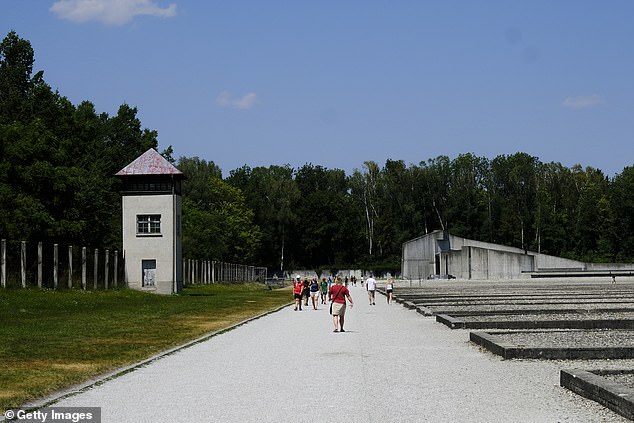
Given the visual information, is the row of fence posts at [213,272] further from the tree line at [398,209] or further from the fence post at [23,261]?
the fence post at [23,261]

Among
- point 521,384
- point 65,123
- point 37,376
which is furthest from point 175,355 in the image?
point 65,123

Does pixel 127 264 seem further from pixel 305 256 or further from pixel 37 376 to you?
pixel 305 256

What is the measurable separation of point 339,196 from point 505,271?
171 ft

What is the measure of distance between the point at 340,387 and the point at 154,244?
47258 millimetres

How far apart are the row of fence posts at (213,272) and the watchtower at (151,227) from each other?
359 inches

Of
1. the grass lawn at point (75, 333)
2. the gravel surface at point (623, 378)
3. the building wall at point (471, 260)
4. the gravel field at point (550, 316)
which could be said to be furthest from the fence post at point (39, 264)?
the building wall at point (471, 260)

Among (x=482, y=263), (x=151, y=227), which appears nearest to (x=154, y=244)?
(x=151, y=227)

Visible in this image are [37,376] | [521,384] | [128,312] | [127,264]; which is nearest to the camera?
[521,384]

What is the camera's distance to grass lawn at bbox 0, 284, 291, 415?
13.7 metres

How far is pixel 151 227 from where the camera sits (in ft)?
193

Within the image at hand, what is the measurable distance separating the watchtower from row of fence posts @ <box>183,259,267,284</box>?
9131 millimetres

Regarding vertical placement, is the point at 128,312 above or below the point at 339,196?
below

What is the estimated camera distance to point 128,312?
3534 cm

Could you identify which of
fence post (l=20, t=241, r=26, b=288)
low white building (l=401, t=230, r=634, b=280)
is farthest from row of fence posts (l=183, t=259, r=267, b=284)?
fence post (l=20, t=241, r=26, b=288)
